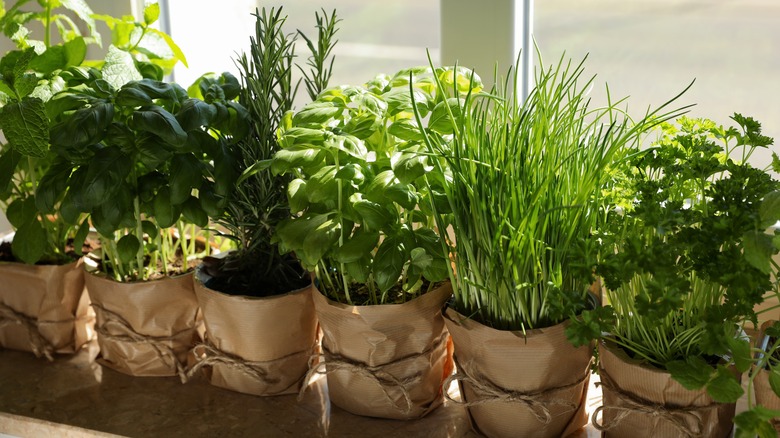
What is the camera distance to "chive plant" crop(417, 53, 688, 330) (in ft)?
2.56

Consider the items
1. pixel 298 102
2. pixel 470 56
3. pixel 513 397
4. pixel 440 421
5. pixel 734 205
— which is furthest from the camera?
pixel 298 102

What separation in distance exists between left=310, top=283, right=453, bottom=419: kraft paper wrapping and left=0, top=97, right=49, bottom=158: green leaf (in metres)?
0.34

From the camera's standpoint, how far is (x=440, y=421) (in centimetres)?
94

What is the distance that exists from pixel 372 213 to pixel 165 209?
10.8 inches

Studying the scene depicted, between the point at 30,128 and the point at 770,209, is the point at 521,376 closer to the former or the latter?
the point at 770,209

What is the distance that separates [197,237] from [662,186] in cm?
68

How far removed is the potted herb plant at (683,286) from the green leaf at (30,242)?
69cm

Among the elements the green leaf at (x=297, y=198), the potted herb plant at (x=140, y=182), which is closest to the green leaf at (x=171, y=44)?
the potted herb plant at (x=140, y=182)

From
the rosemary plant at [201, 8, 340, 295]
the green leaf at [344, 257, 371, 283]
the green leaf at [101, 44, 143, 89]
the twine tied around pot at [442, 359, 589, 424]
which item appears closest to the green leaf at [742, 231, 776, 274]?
the twine tied around pot at [442, 359, 589, 424]

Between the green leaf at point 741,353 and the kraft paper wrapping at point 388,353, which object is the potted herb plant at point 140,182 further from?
the green leaf at point 741,353

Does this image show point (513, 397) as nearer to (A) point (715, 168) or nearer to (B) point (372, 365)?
(B) point (372, 365)

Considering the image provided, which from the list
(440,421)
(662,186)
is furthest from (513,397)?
(662,186)

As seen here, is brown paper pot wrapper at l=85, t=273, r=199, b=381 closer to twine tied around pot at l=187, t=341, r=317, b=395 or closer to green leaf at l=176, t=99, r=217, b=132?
twine tied around pot at l=187, t=341, r=317, b=395

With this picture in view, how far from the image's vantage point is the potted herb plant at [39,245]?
1020mm
